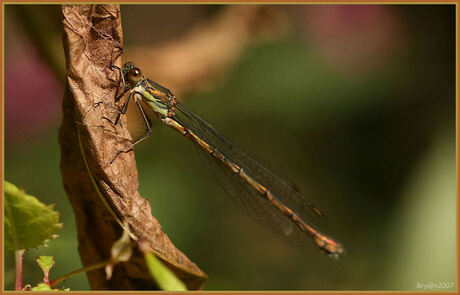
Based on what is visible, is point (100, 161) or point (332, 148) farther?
point (332, 148)

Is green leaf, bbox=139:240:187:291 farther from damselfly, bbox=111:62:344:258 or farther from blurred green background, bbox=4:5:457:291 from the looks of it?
blurred green background, bbox=4:5:457:291

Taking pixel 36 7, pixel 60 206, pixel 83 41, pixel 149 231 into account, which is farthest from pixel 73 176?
pixel 60 206

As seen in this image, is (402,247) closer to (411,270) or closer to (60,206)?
(411,270)

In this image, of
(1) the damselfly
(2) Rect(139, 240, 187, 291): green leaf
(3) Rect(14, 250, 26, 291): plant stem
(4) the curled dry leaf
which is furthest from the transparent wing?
(2) Rect(139, 240, 187, 291): green leaf

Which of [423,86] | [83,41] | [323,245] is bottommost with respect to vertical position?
[83,41]

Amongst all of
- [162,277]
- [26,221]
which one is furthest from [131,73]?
[162,277]

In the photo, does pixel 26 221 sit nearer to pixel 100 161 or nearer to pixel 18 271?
pixel 18 271
